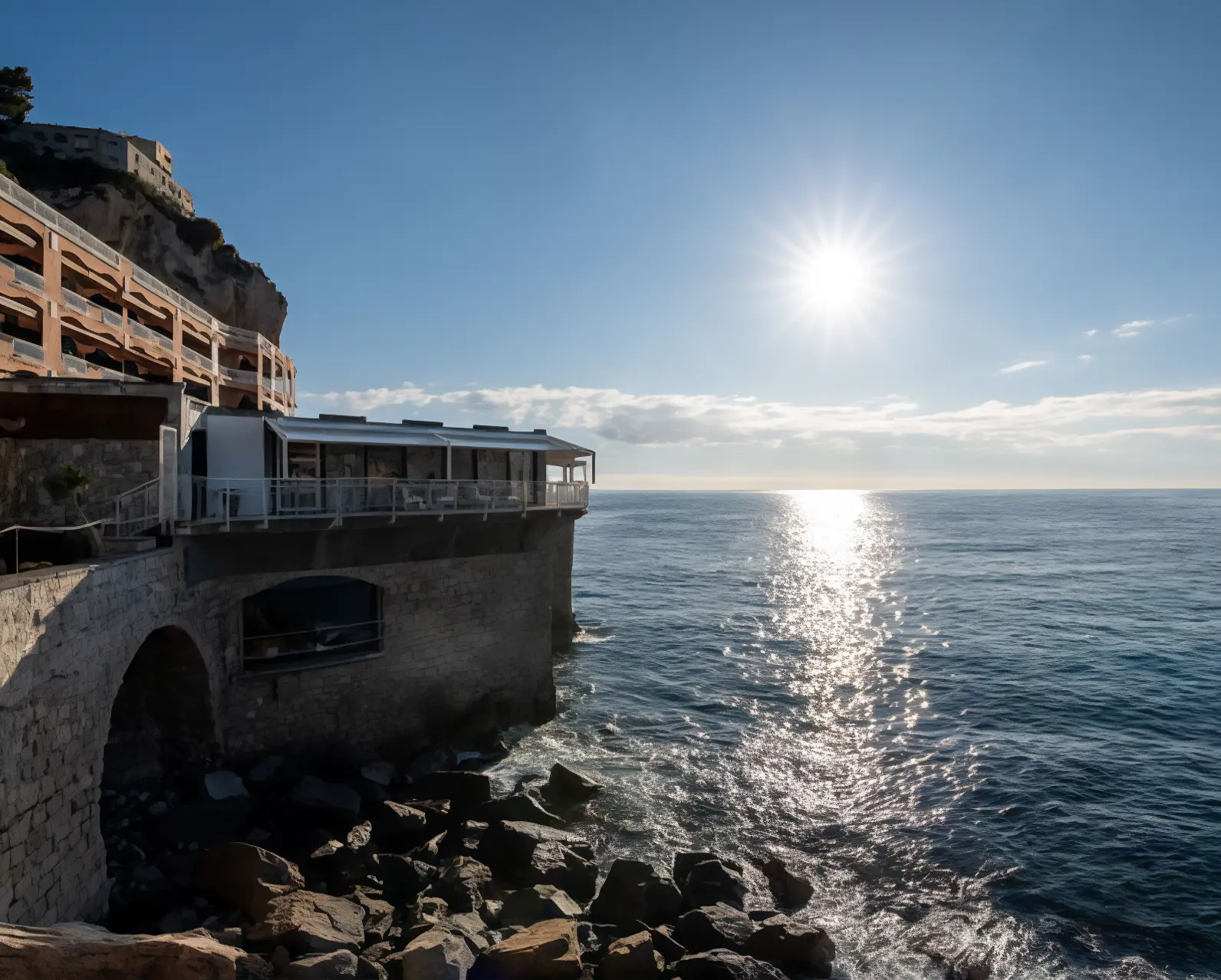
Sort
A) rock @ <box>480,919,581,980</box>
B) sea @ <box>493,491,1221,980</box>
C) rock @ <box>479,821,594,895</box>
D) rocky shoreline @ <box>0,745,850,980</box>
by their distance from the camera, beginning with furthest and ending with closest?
rock @ <box>479,821,594,895</box>, sea @ <box>493,491,1221,980</box>, rock @ <box>480,919,581,980</box>, rocky shoreline @ <box>0,745,850,980</box>

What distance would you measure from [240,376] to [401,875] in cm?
3969

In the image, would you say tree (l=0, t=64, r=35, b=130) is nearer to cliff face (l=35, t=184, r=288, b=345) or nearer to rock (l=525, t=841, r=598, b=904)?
cliff face (l=35, t=184, r=288, b=345)

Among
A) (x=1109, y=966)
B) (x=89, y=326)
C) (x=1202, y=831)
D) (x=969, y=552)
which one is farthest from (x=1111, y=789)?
(x=969, y=552)

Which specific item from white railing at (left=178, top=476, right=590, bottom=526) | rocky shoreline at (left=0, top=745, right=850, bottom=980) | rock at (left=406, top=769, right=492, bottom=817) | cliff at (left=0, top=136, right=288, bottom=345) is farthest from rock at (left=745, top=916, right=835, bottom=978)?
cliff at (left=0, top=136, right=288, bottom=345)

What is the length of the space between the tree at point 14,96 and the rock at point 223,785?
48616 mm

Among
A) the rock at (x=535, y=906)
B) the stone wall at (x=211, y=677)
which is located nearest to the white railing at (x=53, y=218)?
the stone wall at (x=211, y=677)

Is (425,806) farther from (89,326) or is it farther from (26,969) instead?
(89,326)

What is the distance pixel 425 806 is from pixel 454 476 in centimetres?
1047

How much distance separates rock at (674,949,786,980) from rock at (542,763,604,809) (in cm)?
677

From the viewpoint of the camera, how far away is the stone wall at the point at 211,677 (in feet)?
32.3

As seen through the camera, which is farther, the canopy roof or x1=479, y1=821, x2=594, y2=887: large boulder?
the canopy roof

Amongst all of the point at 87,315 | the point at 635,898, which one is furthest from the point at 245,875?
the point at 87,315

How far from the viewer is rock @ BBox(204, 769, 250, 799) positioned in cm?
1557

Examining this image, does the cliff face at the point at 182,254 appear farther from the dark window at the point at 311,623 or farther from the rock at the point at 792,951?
the rock at the point at 792,951
